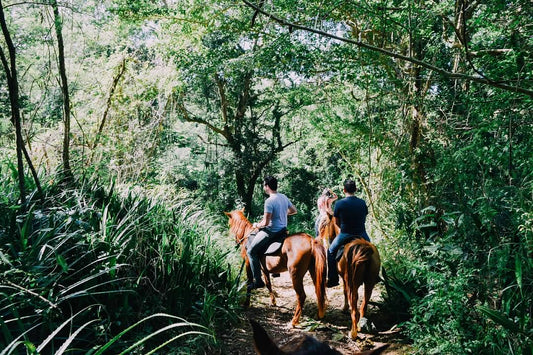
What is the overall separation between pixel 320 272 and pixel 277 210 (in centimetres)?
122

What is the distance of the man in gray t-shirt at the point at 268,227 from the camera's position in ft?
19.7

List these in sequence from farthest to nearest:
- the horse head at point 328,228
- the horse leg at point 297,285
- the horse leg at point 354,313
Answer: the horse head at point 328,228, the horse leg at point 297,285, the horse leg at point 354,313

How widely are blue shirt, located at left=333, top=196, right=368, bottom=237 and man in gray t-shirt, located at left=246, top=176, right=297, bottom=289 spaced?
943mm

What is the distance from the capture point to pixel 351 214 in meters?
5.68

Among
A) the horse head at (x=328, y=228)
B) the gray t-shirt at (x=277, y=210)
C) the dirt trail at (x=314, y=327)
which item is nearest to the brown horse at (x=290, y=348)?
the dirt trail at (x=314, y=327)

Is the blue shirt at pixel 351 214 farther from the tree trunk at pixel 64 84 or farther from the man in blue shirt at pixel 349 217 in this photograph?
the tree trunk at pixel 64 84

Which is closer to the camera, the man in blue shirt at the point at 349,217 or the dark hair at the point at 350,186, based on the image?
the man in blue shirt at the point at 349,217

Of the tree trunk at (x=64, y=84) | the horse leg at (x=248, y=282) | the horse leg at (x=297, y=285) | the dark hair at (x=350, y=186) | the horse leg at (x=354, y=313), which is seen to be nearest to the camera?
the tree trunk at (x=64, y=84)

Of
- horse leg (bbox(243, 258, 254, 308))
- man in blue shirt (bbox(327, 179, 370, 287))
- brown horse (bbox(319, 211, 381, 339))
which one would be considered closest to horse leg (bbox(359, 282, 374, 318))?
brown horse (bbox(319, 211, 381, 339))

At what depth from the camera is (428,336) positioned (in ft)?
12.7

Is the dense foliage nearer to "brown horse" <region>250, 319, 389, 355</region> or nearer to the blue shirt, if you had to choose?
the blue shirt

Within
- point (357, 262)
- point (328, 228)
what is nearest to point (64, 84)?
point (357, 262)

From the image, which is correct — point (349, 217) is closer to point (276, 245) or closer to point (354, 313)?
point (276, 245)

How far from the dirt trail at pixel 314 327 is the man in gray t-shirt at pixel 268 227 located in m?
0.66
